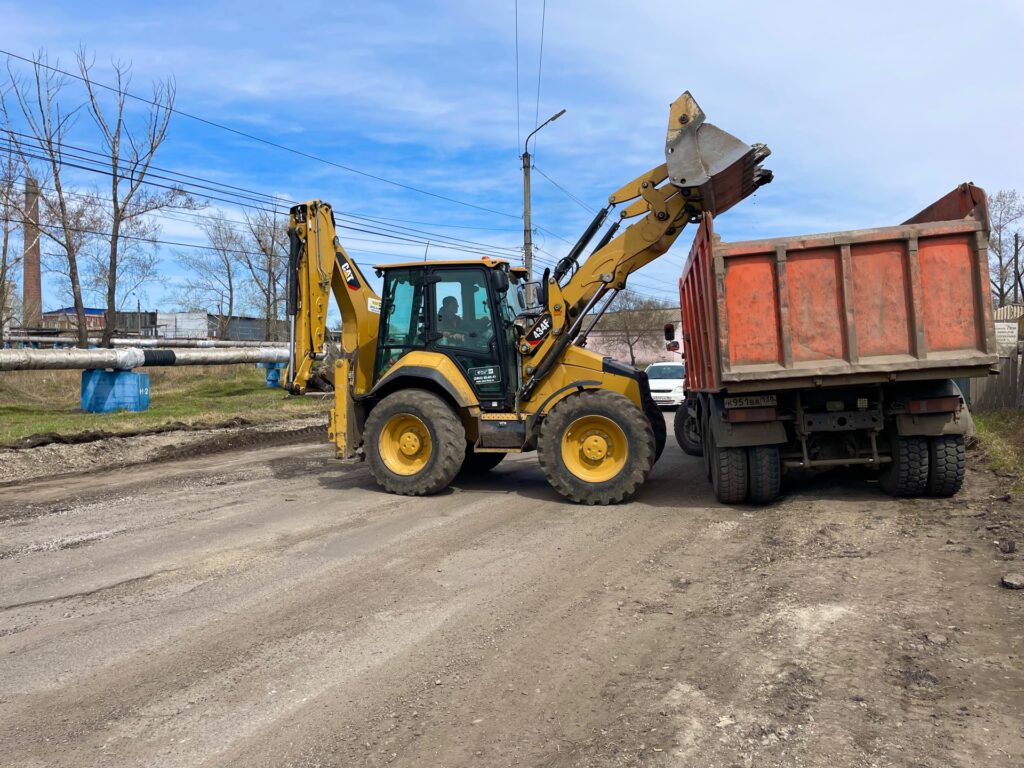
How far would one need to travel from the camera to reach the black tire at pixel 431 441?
905 centimetres

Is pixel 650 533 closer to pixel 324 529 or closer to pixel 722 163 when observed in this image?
pixel 324 529

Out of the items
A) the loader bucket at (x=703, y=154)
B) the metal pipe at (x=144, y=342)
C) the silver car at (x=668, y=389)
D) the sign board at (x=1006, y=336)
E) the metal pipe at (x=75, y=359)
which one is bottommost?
the silver car at (x=668, y=389)

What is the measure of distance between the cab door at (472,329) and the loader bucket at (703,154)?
259 centimetres

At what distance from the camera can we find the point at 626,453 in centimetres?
851

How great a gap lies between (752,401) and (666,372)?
14.4 meters

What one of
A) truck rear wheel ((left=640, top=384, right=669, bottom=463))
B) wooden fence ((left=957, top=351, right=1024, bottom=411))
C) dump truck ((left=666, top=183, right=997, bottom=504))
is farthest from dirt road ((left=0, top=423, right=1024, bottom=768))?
wooden fence ((left=957, top=351, right=1024, bottom=411))

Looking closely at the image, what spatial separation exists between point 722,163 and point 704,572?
14.4ft

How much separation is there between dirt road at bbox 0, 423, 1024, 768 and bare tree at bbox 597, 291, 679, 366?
144ft

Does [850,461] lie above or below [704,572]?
above

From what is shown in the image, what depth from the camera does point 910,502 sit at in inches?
316

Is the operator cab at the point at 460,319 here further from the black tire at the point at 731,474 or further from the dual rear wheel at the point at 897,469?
the dual rear wheel at the point at 897,469

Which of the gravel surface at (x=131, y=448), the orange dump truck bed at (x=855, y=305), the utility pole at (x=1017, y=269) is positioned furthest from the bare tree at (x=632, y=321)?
the orange dump truck bed at (x=855, y=305)

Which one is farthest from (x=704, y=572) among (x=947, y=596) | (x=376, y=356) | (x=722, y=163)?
(x=376, y=356)

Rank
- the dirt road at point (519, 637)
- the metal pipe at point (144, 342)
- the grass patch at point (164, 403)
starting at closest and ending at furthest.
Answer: the dirt road at point (519, 637), the grass patch at point (164, 403), the metal pipe at point (144, 342)
